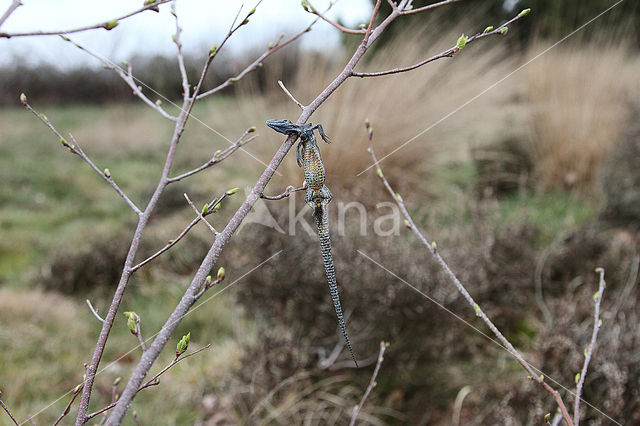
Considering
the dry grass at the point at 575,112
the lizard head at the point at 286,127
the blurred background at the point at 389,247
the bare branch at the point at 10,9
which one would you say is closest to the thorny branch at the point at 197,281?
the lizard head at the point at 286,127

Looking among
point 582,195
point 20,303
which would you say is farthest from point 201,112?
point 582,195

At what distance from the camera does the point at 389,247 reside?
216 cm

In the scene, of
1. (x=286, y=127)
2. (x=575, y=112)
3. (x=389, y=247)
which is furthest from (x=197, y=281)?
(x=575, y=112)

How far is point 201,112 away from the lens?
18.8 ft

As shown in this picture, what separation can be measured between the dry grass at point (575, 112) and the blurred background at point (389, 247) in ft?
0.07

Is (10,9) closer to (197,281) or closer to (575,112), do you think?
(197,281)

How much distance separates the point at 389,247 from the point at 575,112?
3.08 meters

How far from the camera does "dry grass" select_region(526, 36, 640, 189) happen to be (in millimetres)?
4305

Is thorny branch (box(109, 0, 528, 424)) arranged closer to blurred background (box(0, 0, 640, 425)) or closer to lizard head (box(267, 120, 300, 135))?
lizard head (box(267, 120, 300, 135))

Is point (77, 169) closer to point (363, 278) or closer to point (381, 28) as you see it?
point (363, 278)

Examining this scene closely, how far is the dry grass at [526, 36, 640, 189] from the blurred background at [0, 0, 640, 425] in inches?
0.8

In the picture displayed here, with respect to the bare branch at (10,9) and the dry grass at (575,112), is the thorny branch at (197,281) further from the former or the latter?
the dry grass at (575,112)

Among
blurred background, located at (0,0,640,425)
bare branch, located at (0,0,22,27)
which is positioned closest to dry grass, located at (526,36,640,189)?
blurred background, located at (0,0,640,425)

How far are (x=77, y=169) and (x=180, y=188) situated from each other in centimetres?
181
